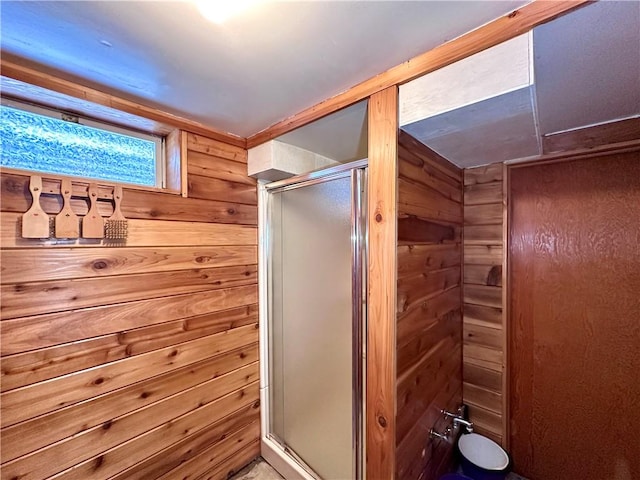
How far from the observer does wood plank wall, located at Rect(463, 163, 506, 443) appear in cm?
168

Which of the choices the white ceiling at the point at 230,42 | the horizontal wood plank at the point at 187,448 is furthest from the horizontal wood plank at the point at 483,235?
the horizontal wood plank at the point at 187,448

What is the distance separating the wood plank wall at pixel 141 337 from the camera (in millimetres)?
1028

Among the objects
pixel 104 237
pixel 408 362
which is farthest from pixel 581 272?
pixel 104 237

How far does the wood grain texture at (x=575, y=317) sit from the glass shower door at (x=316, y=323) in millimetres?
1084

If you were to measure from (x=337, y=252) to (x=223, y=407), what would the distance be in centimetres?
115

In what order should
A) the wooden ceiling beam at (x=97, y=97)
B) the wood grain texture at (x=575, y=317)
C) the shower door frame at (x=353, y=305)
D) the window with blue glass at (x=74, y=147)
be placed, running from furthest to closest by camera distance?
the wood grain texture at (x=575, y=317) → the shower door frame at (x=353, y=305) → the window with blue glass at (x=74, y=147) → the wooden ceiling beam at (x=97, y=97)

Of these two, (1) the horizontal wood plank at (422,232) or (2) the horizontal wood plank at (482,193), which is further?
(2) the horizontal wood plank at (482,193)

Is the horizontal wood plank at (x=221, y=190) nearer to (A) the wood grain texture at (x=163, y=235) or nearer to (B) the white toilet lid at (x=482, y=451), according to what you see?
(A) the wood grain texture at (x=163, y=235)

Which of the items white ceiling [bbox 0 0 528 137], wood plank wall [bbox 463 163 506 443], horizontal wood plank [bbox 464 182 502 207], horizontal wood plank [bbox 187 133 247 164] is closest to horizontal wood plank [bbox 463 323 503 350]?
wood plank wall [bbox 463 163 506 443]

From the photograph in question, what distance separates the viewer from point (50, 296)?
107 cm

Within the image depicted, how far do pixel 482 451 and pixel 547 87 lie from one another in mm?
1988

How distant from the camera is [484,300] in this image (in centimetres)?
173

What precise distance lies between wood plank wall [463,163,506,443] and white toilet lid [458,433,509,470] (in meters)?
0.06

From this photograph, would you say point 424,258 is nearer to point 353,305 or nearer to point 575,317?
point 353,305
